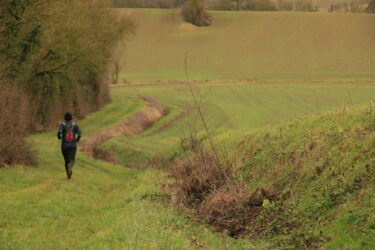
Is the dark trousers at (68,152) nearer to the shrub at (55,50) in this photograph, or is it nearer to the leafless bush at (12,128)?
the leafless bush at (12,128)

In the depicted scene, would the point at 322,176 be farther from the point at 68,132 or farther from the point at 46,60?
the point at 46,60

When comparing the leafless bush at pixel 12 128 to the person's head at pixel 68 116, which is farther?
the leafless bush at pixel 12 128

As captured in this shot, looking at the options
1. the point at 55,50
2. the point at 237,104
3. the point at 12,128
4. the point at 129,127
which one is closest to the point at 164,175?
the point at 12,128

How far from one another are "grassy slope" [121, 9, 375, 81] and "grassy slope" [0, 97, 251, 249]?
250 ft

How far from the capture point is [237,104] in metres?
65.4

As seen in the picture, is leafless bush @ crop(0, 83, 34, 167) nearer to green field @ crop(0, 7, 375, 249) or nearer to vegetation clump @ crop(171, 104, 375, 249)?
green field @ crop(0, 7, 375, 249)

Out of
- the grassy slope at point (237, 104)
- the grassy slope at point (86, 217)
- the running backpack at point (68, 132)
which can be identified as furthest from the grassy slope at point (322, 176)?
the grassy slope at point (237, 104)

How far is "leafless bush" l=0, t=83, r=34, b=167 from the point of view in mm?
22534

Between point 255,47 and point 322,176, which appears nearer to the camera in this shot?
point 322,176

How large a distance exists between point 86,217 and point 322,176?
5719mm

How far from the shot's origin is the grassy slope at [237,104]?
38094 mm

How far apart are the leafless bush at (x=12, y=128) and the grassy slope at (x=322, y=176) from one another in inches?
357

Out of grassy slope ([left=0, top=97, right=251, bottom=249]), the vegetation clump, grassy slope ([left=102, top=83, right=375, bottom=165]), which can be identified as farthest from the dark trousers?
grassy slope ([left=102, top=83, right=375, bottom=165])

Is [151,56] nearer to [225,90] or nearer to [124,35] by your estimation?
[225,90]
